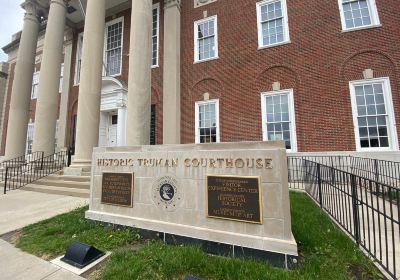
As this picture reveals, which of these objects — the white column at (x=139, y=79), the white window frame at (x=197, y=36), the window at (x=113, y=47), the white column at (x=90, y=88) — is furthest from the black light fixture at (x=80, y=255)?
the window at (x=113, y=47)

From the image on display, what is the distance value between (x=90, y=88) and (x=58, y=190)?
481cm

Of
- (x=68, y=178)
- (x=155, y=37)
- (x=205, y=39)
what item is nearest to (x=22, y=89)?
(x=68, y=178)

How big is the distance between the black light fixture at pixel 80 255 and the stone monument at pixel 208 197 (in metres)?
1.05

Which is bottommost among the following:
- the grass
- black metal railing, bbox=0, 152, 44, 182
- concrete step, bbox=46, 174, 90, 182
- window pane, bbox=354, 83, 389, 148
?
the grass

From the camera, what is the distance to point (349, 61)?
35.9ft

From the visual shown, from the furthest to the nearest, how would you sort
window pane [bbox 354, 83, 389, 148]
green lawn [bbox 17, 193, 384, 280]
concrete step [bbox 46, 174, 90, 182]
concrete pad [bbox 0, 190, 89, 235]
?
window pane [bbox 354, 83, 389, 148] → concrete step [bbox 46, 174, 90, 182] → concrete pad [bbox 0, 190, 89, 235] → green lawn [bbox 17, 193, 384, 280]

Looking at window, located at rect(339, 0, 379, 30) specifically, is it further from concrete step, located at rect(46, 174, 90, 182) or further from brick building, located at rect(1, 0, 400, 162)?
concrete step, located at rect(46, 174, 90, 182)

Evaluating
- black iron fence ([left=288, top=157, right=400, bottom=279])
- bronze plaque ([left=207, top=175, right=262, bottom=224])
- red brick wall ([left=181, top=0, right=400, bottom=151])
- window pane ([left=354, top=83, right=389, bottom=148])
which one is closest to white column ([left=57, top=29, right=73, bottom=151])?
red brick wall ([left=181, top=0, right=400, bottom=151])

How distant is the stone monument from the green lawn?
274 mm

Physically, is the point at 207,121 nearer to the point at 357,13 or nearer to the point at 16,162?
the point at 357,13

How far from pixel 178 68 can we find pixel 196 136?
4.46 m

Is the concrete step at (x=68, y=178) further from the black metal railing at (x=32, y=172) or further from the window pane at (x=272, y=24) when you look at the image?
the window pane at (x=272, y=24)

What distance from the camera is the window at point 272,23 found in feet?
40.9

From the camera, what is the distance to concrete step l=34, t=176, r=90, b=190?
30.5ft
